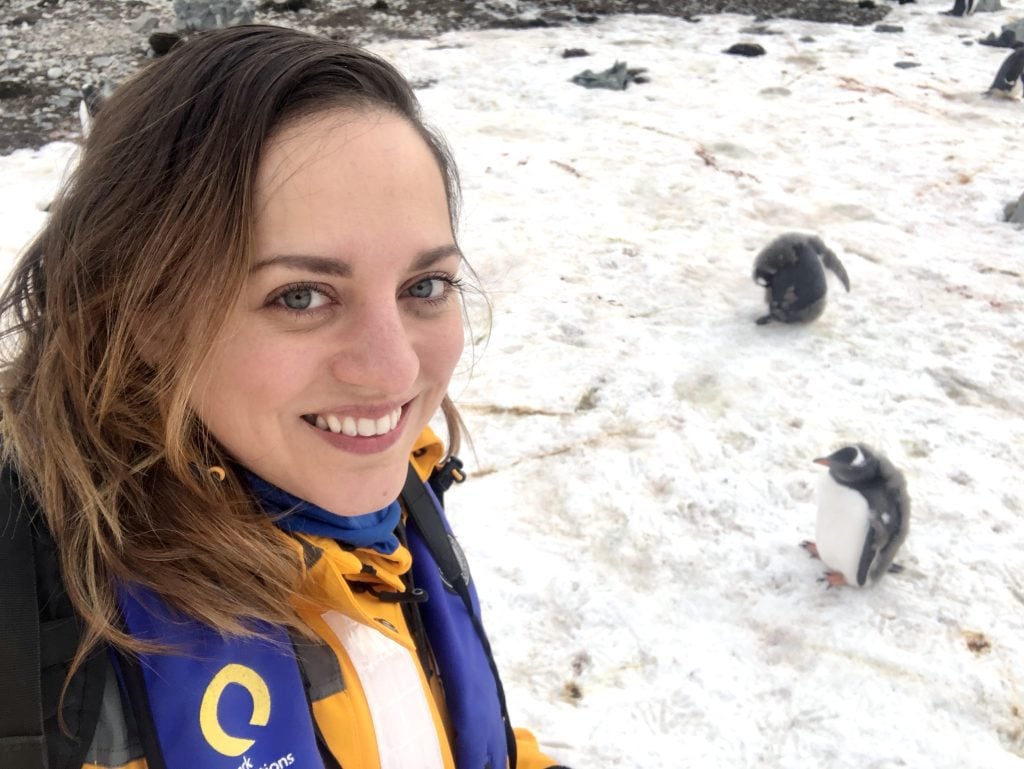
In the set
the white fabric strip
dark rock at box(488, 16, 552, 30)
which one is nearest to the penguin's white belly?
the white fabric strip

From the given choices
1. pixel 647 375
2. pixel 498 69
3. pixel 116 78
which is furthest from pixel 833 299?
pixel 116 78

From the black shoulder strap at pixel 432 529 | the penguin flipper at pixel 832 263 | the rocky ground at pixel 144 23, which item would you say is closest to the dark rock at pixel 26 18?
the rocky ground at pixel 144 23

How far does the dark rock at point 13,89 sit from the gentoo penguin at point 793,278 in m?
6.03

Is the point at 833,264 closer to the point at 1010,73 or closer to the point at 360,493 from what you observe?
the point at 360,493

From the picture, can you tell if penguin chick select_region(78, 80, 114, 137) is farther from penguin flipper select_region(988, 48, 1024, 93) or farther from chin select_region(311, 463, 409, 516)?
penguin flipper select_region(988, 48, 1024, 93)

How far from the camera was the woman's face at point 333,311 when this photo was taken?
1018 mm

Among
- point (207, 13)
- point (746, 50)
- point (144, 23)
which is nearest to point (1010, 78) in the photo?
point (746, 50)

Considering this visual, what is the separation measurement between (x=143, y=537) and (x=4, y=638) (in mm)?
232

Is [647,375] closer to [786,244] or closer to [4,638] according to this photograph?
[786,244]

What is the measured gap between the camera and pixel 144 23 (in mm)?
7969

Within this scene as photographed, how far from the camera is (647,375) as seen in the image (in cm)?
405

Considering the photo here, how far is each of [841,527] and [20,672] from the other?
2574mm

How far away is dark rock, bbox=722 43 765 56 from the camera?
26.9 feet

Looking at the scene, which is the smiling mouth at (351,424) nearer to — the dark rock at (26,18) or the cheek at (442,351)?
the cheek at (442,351)
